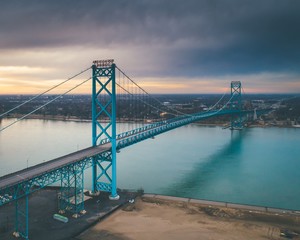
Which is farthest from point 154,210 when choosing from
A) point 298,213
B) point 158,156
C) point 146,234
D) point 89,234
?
point 158,156

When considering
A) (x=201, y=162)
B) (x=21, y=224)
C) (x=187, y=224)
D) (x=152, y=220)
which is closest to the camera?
(x=21, y=224)

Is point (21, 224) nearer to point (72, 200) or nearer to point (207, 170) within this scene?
point (72, 200)

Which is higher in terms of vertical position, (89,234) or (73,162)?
(73,162)

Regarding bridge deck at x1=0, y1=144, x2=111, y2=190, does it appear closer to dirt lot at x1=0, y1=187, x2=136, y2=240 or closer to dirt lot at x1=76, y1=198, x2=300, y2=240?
dirt lot at x1=0, y1=187, x2=136, y2=240

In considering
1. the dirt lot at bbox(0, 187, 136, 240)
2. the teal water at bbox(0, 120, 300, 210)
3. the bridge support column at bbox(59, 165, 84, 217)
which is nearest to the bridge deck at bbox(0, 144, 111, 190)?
the bridge support column at bbox(59, 165, 84, 217)

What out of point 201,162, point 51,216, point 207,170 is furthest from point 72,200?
point 201,162

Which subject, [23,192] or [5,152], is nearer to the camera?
[23,192]

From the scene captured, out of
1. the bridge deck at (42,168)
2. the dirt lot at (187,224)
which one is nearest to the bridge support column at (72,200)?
the bridge deck at (42,168)

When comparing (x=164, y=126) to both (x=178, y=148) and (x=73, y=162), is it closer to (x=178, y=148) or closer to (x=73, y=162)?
(x=178, y=148)
